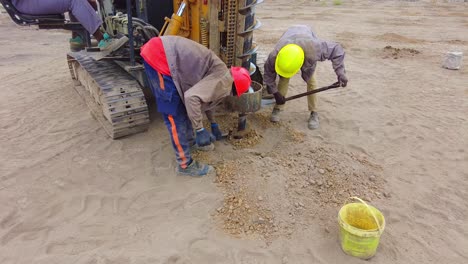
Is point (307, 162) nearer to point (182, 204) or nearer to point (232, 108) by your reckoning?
point (232, 108)

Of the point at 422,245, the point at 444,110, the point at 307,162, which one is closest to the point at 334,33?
the point at 444,110

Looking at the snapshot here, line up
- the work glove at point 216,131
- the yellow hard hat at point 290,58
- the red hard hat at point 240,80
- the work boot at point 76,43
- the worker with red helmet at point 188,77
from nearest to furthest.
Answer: the worker with red helmet at point 188,77 → the red hard hat at point 240,80 → the yellow hard hat at point 290,58 → the work glove at point 216,131 → the work boot at point 76,43

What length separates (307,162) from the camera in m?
3.60

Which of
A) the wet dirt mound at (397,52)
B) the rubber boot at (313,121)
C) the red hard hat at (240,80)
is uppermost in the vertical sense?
the red hard hat at (240,80)

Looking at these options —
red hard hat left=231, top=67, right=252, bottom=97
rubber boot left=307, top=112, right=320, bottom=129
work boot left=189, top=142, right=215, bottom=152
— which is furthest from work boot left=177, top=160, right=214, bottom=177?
rubber boot left=307, top=112, right=320, bottom=129

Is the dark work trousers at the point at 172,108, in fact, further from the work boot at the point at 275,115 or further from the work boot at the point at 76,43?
the work boot at the point at 76,43

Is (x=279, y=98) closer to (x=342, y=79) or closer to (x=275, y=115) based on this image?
(x=275, y=115)

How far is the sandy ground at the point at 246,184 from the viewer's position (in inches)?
105

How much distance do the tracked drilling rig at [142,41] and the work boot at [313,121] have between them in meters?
1.03

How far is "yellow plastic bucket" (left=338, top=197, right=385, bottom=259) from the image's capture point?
7.94 ft

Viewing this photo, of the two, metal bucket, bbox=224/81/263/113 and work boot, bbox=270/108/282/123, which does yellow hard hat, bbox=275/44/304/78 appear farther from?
work boot, bbox=270/108/282/123

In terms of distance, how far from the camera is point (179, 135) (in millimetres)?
3340

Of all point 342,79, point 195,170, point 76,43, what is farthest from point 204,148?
point 76,43

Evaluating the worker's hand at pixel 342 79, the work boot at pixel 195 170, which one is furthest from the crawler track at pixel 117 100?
the worker's hand at pixel 342 79
